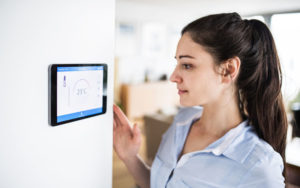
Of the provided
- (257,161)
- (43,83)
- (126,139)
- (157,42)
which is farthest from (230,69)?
(157,42)

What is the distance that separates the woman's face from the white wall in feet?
0.91

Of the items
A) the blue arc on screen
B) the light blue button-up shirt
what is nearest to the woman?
the light blue button-up shirt

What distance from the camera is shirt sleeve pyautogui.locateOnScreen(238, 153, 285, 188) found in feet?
2.41

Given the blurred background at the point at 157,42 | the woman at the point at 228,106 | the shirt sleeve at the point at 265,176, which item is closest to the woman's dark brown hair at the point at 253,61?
the woman at the point at 228,106

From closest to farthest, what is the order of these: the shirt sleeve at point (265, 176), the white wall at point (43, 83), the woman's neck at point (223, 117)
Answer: the white wall at point (43, 83) → the shirt sleeve at point (265, 176) → the woman's neck at point (223, 117)

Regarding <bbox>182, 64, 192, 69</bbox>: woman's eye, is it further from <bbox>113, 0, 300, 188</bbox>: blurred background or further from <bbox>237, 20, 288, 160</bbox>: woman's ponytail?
<bbox>113, 0, 300, 188</bbox>: blurred background

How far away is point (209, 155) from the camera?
0.87 metres

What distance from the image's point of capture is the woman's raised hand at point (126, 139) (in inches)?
37.9

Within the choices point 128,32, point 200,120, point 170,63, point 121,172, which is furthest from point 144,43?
point 200,120

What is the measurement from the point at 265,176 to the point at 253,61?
0.39 metres

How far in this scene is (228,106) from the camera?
0.94 m

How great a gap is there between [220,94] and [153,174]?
413 millimetres

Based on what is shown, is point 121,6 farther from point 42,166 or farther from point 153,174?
point 42,166

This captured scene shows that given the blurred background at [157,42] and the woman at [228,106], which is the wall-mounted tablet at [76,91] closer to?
the woman at [228,106]
